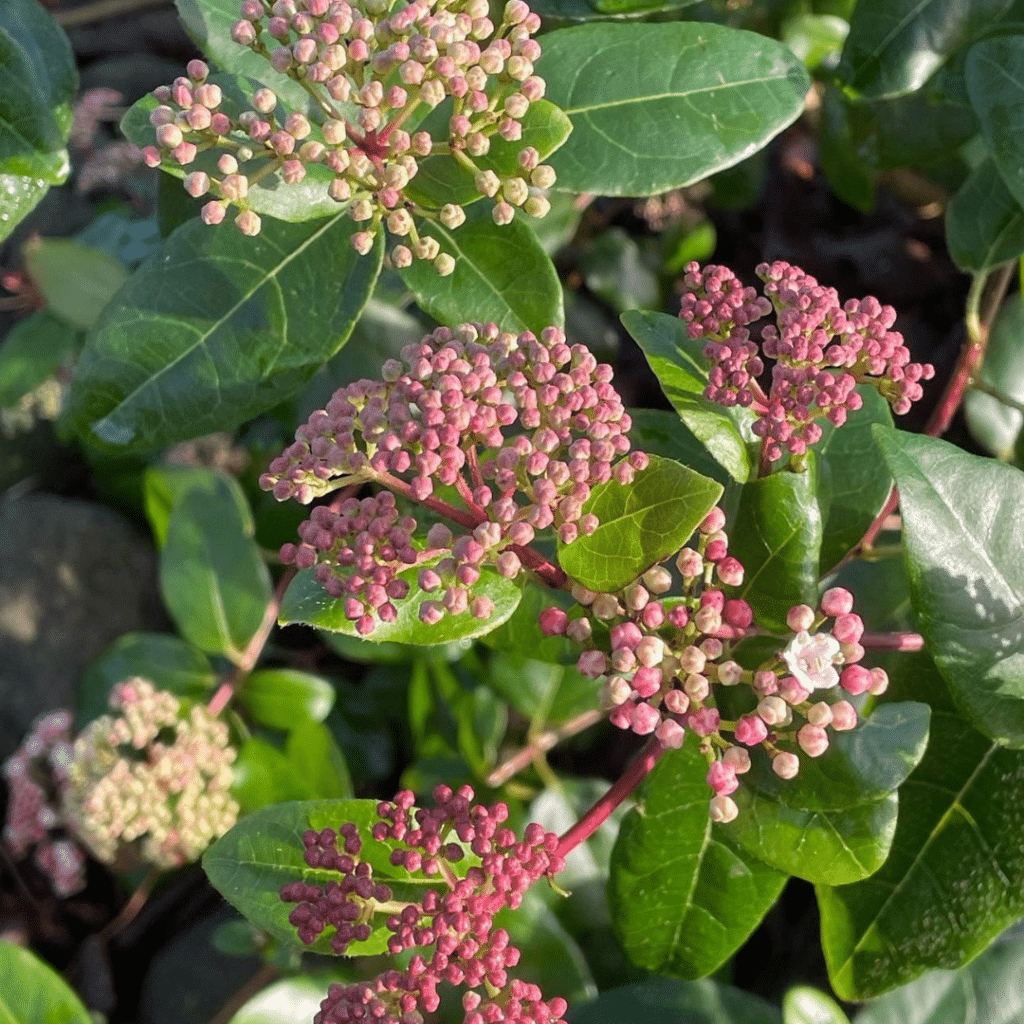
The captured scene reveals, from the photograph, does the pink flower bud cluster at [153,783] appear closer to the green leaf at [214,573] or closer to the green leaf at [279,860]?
the green leaf at [214,573]

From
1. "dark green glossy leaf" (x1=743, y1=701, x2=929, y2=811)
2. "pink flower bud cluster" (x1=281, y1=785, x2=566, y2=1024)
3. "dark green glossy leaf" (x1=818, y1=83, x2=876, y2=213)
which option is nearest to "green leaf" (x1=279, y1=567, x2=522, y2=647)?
"pink flower bud cluster" (x1=281, y1=785, x2=566, y2=1024)

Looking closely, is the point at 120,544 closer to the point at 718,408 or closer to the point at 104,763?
the point at 104,763

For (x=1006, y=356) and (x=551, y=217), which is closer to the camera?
(x=1006, y=356)

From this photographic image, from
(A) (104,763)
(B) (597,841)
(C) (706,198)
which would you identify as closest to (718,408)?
(B) (597,841)

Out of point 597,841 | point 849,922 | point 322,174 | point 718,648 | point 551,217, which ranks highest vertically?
point 322,174

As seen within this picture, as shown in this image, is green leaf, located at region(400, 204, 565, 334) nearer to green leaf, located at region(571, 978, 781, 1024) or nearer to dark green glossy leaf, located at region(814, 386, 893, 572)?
dark green glossy leaf, located at region(814, 386, 893, 572)

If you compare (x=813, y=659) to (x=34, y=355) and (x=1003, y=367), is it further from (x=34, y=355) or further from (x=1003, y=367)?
(x=34, y=355)
